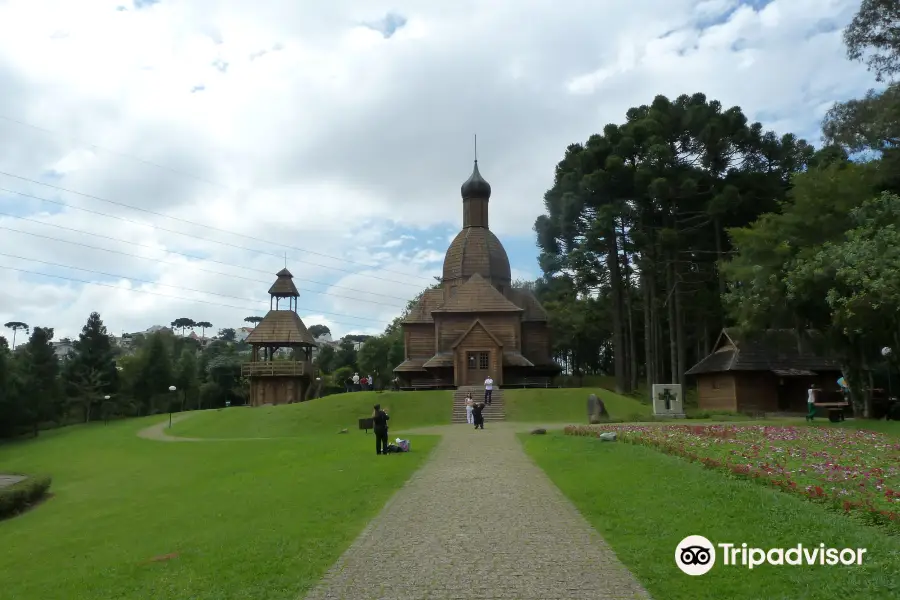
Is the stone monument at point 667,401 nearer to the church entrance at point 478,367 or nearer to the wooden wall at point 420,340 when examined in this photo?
the church entrance at point 478,367

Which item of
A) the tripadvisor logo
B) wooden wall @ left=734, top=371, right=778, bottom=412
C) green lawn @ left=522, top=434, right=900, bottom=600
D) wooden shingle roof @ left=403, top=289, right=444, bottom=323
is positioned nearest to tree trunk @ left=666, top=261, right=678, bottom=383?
wooden wall @ left=734, top=371, right=778, bottom=412

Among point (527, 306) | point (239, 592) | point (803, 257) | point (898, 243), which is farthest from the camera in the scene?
point (527, 306)

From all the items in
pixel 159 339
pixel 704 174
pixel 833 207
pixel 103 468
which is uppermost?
pixel 704 174

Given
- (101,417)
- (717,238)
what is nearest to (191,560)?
(717,238)

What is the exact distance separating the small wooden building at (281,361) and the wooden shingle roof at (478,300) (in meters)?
11.5

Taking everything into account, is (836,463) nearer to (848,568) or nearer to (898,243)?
(848,568)

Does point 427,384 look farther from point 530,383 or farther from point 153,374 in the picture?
point 153,374

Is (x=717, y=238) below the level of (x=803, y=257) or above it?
above

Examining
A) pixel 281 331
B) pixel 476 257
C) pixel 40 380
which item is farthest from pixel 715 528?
pixel 40 380

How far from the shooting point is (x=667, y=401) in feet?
104

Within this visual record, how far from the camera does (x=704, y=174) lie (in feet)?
139

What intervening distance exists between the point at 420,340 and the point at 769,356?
21694 mm

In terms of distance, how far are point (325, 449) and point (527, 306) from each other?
2988 centimetres

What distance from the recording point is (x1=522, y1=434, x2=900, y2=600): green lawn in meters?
6.90
